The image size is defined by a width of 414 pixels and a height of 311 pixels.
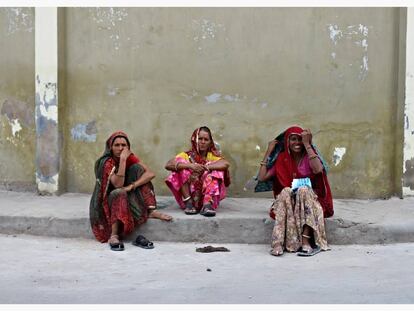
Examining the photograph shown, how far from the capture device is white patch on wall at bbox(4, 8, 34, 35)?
7.13m

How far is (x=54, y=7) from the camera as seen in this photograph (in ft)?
23.0

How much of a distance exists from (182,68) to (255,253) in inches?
91.0

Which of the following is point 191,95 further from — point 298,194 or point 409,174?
point 409,174

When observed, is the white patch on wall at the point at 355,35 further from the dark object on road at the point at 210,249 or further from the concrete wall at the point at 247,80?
the dark object on road at the point at 210,249

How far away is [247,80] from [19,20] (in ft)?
8.22

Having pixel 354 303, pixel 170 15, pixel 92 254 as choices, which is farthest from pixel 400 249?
pixel 170 15

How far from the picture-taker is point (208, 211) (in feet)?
19.5

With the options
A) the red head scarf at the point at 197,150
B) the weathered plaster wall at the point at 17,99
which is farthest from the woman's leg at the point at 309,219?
the weathered plaster wall at the point at 17,99

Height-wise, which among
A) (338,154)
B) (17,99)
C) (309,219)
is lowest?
(309,219)

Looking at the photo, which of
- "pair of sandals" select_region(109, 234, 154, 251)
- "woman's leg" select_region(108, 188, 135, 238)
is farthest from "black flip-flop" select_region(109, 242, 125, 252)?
"woman's leg" select_region(108, 188, 135, 238)

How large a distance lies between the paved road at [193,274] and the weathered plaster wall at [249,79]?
1.45 metres

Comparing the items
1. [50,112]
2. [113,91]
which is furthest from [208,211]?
[50,112]

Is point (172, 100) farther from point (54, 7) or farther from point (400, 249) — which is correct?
point (400, 249)

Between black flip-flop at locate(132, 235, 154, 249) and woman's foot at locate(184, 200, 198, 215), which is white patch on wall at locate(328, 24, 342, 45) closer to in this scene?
woman's foot at locate(184, 200, 198, 215)
